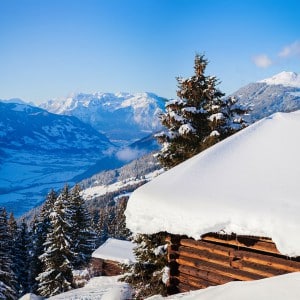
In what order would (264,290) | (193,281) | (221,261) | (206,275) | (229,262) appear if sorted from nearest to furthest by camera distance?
(264,290), (229,262), (221,261), (206,275), (193,281)

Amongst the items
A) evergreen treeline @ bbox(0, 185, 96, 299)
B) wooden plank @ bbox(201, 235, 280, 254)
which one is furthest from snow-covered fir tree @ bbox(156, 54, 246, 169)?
evergreen treeline @ bbox(0, 185, 96, 299)

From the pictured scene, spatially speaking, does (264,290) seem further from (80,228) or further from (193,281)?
(80,228)

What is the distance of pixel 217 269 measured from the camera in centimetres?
1125

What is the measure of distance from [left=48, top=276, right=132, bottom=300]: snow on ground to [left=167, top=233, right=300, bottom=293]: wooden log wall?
2.38 metres

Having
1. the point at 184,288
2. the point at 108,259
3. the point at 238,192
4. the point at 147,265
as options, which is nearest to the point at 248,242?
the point at 238,192

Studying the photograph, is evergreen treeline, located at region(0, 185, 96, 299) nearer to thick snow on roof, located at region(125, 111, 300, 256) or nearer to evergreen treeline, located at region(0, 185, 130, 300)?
evergreen treeline, located at region(0, 185, 130, 300)

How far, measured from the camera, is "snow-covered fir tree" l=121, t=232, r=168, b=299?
1562 centimetres

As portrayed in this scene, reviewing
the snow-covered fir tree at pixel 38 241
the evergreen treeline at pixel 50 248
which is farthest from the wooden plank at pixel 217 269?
the snow-covered fir tree at pixel 38 241

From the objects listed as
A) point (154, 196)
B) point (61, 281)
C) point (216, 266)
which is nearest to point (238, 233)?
point (216, 266)

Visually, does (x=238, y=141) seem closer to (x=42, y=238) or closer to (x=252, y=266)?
(x=252, y=266)

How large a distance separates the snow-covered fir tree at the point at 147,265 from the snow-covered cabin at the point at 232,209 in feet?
10.1

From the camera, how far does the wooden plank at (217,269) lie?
34.4 ft

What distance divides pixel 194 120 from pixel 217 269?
29.5 feet

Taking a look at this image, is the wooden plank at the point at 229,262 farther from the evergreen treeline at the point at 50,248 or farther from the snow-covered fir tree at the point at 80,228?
the snow-covered fir tree at the point at 80,228
